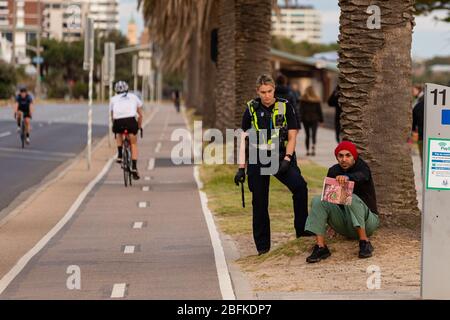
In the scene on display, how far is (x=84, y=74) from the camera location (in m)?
159

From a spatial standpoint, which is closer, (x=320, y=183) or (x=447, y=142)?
(x=447, y=142)

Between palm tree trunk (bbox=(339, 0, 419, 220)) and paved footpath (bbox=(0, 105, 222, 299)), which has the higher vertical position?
palm tree trunk (bbox=(339, 0, 419, 220))

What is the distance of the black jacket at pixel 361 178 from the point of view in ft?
38.7

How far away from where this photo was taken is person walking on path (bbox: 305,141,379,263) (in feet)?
38.2

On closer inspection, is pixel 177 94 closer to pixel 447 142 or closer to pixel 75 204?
pixel 75 204

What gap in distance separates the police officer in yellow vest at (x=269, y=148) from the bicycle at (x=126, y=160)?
975 cm

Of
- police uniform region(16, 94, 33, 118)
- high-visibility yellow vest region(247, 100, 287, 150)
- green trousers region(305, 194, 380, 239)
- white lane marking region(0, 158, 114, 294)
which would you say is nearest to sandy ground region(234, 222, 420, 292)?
green trousers region(305, 194, 380, 239)

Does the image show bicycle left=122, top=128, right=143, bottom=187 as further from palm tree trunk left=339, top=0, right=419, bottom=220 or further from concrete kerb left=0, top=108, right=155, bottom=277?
palm tree trunk left=339, top=0, right=419, bottom=220

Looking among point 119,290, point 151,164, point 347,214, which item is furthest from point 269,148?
point 151,164

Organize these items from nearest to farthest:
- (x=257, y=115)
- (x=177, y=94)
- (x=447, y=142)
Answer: (x=447, y=142) → (x=257, y=115) → (x=177, y=94)

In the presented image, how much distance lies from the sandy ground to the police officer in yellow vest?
Result: 0.40 m
